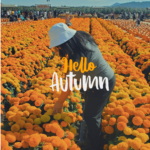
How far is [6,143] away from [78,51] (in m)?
1.19

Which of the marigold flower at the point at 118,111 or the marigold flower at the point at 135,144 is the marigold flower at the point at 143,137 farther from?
the marigold flower at the point at 118,111

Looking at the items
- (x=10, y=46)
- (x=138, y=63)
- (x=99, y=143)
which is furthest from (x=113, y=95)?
(x=10, y=46)

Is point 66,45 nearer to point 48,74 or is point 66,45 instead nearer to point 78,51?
point 78,51

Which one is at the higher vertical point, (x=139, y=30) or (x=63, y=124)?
(x=139, y=30)

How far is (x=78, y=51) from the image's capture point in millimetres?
1791

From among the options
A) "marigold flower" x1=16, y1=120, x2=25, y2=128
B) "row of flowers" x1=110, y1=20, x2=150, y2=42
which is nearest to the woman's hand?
"marigold flower" x1=16, y1=120, x2=25, y2=128

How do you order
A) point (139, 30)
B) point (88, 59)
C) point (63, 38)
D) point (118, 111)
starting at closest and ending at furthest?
point (63, 38)
point (88, 59)
point (118, 111)
point (139, 30)

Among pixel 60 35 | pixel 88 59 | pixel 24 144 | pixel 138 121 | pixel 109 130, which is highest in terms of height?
pixel 60 35

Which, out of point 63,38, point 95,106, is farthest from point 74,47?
point 95,106

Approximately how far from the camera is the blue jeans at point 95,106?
2.19 m

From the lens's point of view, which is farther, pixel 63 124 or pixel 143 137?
pixel 63 124

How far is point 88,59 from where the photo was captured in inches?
75.4

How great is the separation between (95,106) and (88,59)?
0.72 metres

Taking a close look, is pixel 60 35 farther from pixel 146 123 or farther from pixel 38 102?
pixel 146 123
